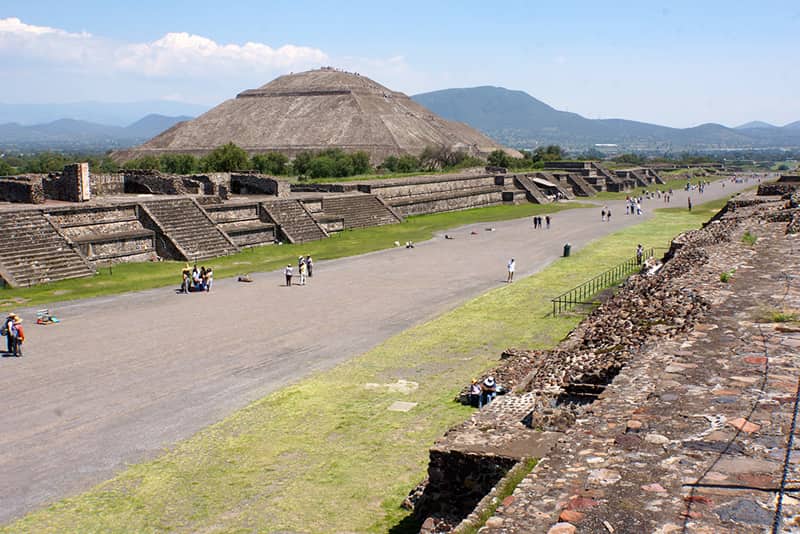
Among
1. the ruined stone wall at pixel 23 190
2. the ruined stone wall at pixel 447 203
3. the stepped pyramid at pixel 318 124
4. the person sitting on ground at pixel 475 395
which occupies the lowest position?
the person sitting on ground at pixel 475 395

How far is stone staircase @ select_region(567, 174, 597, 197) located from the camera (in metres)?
66.4

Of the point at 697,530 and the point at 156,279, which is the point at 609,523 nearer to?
the point at 697,530

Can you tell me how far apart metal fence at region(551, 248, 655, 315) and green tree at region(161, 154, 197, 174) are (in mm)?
44781

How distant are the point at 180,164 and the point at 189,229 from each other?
38.4 metres

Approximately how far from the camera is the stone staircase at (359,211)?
39.4 m

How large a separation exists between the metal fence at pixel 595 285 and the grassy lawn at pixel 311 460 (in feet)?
12.3

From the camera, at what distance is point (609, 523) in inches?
172

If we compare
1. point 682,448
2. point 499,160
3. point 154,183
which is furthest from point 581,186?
point 682,448

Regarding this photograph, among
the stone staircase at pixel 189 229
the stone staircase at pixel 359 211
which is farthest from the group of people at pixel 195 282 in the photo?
the stone staircase at pixel 359 211

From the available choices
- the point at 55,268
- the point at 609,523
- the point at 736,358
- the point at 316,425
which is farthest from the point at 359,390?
the point at 55,268

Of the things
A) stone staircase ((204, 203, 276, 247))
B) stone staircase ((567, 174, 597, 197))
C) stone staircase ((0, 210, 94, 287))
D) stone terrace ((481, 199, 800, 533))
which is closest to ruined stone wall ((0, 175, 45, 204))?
stone staircase ((0, 210, 94, 287))

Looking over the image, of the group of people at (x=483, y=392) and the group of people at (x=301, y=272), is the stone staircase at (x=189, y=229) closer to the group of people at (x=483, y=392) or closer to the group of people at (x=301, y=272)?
the group of people at (x=301, y=272)

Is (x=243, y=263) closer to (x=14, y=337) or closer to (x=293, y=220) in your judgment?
(x=293, y=220)

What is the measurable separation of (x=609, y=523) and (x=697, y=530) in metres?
0.49
